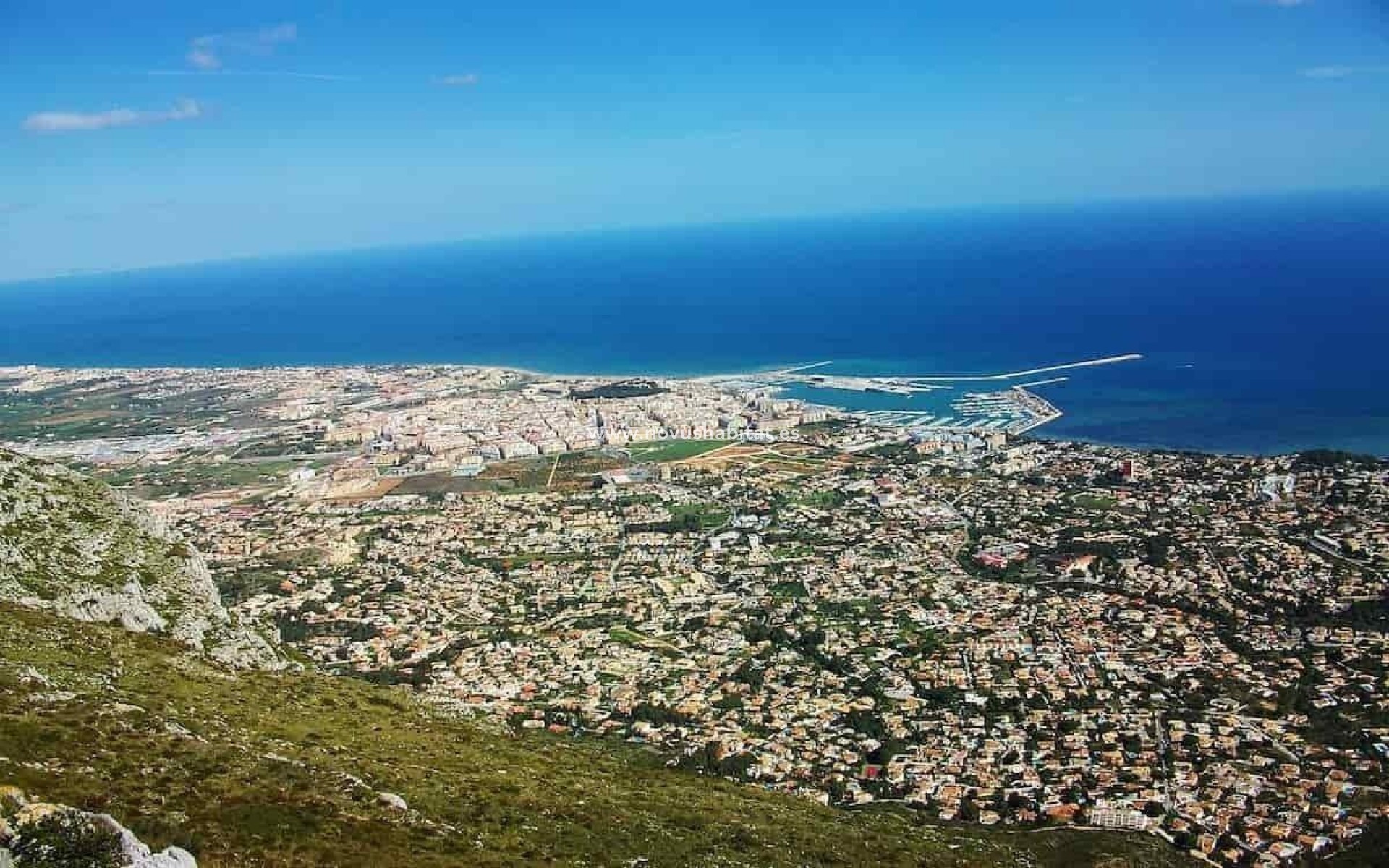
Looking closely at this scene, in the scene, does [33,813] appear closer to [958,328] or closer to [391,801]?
[391,801]

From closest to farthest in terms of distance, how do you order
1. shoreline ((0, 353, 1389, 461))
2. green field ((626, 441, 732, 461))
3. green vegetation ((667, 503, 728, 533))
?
1. green vegetation ((667, 503, 728, 533))
2. shoreline ((0, 353, 1389, 461))
3. green field ((626, 441, 732, 461))

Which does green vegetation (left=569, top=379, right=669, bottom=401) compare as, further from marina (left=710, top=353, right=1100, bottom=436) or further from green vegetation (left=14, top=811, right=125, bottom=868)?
green vegetation (left=14, top=811, right=125, bottom=868)

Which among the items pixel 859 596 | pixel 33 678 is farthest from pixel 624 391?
pixel 33 678

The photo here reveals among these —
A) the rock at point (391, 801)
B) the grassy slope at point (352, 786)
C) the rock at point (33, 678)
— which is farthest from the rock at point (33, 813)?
the rock at point (33, 678)

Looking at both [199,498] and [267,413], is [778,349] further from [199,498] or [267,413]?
[199,498]

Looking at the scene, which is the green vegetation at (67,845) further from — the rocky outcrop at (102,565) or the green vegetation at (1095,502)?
the green vegetation at (1095,502)

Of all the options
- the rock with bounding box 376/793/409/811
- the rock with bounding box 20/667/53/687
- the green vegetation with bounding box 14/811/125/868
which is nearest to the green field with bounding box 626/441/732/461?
the rock with bounding box 20/667/53/687
